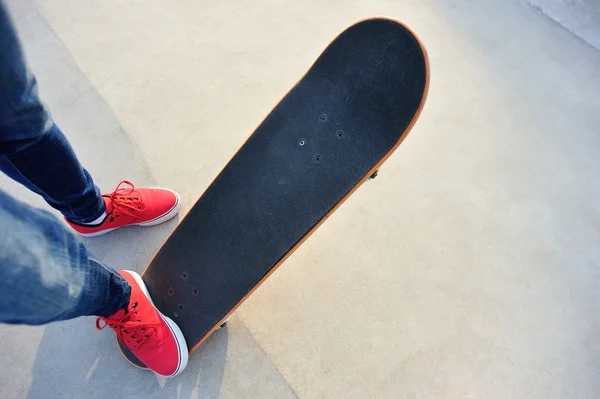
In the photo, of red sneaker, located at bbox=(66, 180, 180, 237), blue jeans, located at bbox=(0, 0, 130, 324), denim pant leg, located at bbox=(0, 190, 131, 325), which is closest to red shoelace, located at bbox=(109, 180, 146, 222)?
red sneaker, located at bbox=(66, 180, 180, 237)

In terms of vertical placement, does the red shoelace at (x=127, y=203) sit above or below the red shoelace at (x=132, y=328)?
above

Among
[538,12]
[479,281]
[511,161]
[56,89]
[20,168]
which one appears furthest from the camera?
[538,12]

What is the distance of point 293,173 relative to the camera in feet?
2.91

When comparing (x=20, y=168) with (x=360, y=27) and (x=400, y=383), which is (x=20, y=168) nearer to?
(x=360, y=27)

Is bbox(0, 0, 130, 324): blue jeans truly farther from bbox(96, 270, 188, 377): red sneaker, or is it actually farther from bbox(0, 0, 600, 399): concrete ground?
bbox(0, 0, 600, 399): concrete ground

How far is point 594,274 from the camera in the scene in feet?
3.37

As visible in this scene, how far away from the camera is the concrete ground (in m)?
0.93

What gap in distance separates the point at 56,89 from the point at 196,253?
81cm

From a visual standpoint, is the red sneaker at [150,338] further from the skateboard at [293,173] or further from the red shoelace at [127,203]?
the red shoelace at [127,203]

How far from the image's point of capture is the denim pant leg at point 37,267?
0.52 metres

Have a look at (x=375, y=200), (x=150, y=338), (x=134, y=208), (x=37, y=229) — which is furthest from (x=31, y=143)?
(x=375, y=200)

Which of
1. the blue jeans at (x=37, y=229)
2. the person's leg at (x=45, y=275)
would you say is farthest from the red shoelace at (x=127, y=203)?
the person's leg at (x=45, y=275)

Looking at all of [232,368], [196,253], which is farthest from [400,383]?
[196,253]

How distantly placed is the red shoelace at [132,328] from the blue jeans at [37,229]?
1.4 inches
